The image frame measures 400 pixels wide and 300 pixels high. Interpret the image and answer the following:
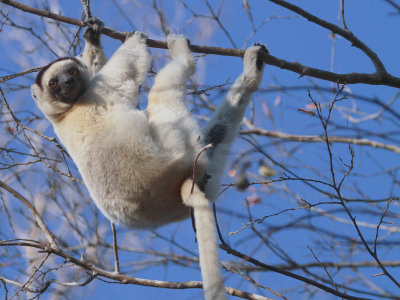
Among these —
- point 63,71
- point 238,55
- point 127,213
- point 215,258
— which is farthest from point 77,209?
point 215,258

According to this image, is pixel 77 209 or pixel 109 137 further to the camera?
pixel 77 209

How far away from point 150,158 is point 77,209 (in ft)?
13.0

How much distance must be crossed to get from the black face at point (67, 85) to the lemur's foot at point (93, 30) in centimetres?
45

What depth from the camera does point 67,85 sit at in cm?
522

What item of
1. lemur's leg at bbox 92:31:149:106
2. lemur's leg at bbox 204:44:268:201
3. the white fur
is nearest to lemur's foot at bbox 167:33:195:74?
the white fur

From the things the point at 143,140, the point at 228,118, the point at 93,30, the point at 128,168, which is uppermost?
the point at 93,30

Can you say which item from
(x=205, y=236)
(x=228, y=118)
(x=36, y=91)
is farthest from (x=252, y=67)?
(x=36, y=91)

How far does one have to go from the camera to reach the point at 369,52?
451 centimetres

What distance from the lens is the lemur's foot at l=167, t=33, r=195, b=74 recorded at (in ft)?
16.8

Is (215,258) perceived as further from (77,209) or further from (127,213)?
(77,209)

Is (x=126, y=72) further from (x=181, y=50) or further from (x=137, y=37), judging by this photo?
(x=181, y=50)

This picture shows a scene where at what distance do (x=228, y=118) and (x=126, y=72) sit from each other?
1.11 meters

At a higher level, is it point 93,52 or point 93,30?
point 93,52

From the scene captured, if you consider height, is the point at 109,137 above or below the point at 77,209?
below
